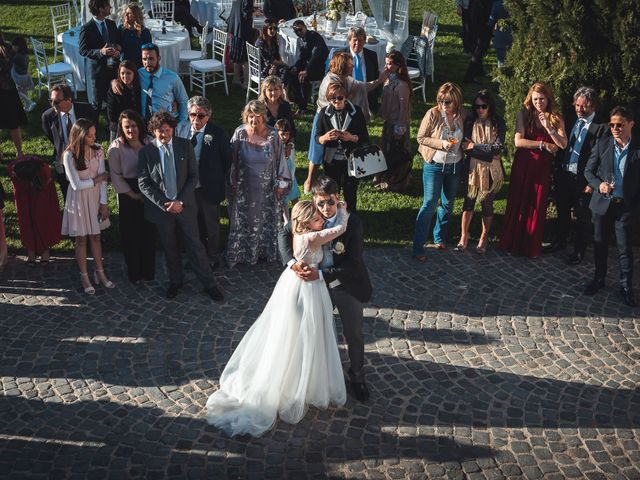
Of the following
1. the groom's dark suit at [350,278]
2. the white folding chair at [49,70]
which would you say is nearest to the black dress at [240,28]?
the white folding chair at [49,70]

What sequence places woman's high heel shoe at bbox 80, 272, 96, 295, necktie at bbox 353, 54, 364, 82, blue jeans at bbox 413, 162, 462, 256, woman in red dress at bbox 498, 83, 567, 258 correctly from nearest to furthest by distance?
woman's high heel shoe at bbox 80, 272, 96, 295
woman in red dress at bbox 498, 83, 567, 258
blue jeans at bbox 413, 162, 462, 256
necktie at bbox 353, 54, 364, 82

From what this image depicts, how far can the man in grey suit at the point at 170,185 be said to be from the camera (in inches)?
294

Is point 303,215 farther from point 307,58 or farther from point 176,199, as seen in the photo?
point 307,58

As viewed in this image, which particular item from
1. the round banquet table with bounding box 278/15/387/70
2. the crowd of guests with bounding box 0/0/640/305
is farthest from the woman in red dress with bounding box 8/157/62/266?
the round banquet table with bounding box 278/15/387/70

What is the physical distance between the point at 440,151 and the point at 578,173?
4.62 feet

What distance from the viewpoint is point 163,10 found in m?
15.3

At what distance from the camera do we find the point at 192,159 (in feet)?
24.9

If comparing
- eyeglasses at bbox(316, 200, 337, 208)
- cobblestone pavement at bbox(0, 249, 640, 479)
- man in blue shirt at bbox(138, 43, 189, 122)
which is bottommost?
cobblestone pavement at bbox(0, 249, 640, 479)

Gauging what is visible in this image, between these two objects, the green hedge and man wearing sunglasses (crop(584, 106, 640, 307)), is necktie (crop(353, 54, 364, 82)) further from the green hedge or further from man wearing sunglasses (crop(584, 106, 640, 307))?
man wearing sunglasses (crop(584, 106, 640, 307))

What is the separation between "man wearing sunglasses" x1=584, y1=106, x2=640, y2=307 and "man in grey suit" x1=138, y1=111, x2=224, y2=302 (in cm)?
379

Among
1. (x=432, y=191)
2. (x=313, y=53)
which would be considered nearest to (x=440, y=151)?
(x=432, y=191)

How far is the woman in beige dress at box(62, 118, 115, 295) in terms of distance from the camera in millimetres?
7641

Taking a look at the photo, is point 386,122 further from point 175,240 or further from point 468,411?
point 468,411

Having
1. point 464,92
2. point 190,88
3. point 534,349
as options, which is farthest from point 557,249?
point 190,88
